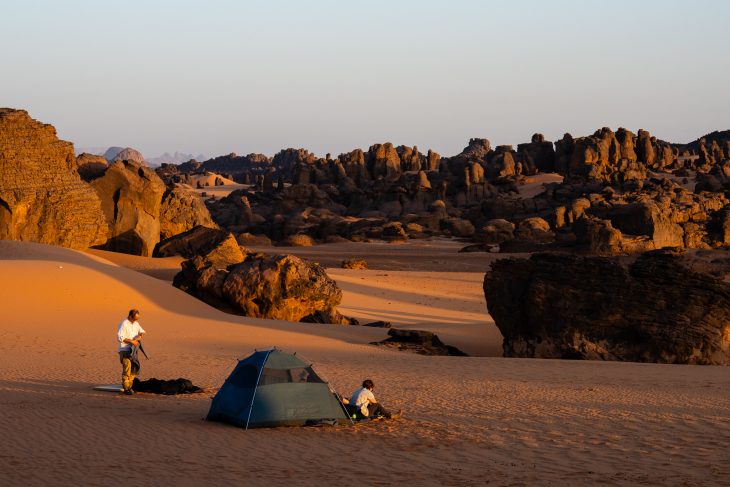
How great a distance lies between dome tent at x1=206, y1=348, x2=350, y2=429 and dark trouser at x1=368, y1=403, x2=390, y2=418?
1.16ft

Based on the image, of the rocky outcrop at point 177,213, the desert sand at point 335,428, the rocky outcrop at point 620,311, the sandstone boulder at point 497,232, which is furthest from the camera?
the sandstone boulder at point 497,232

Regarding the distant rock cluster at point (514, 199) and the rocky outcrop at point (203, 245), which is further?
the distant rock cluster at point (514, 199)

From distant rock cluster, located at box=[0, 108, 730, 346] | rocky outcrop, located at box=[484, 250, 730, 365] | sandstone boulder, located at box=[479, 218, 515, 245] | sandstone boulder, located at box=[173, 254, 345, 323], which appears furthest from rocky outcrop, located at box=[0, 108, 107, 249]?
sandstone boulder, located at box=[479, 218, 515, 245]

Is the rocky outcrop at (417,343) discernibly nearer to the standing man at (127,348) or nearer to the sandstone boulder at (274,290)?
the sandstone boulder at (274,290)

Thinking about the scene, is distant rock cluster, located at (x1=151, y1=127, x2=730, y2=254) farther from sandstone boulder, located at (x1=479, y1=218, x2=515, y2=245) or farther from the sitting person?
the sitting person

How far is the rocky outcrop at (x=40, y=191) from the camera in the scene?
35.1 m

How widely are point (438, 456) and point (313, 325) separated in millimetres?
14967

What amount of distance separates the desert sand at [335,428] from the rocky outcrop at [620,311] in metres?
1.32

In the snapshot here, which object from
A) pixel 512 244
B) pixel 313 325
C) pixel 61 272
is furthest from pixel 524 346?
pixel 512 244

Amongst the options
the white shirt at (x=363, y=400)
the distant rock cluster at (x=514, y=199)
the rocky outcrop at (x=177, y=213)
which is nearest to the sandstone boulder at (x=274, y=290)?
the white shirt at (x=363, y=400)

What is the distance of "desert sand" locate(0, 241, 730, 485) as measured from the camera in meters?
9.68

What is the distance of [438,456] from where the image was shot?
1056 centimetres

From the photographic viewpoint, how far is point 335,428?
41.2ft

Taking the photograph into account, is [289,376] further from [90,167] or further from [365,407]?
[90,167]
